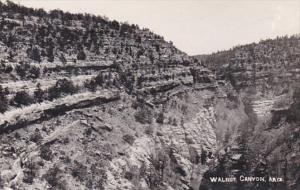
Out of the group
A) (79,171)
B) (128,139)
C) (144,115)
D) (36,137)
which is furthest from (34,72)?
(144,115)

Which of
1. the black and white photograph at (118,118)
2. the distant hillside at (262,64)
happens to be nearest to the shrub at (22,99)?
the black and white photograph at (118,118)

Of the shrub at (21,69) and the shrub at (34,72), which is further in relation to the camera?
the shrub at (34,72)

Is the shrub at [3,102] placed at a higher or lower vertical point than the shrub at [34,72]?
lower

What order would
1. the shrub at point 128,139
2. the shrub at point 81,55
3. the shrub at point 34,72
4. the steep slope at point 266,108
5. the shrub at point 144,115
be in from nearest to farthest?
1. the shrub at point 34,72
2. the shrub at point 128,139
3. the steep slope at point 266,108
4. the shrub at point 81,55
5. the shrub at point 144,115

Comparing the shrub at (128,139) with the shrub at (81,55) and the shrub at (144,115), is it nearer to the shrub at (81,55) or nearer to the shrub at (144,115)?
the shrub at (144,115)

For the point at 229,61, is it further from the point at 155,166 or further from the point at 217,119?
the point at 155,166

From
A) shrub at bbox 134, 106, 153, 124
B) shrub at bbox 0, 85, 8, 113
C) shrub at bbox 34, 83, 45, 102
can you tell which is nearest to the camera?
shrub at bbox 0, 85, 8, 113

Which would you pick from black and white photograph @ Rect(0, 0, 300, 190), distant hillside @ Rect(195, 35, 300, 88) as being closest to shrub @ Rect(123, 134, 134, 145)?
black and white photograph @ Rect(0, 0, 300, 190)

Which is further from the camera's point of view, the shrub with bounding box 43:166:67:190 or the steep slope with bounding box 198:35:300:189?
the steep slope with bounding box 198:35:300:189

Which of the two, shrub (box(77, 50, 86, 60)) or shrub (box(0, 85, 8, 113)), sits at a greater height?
shrub (box(77, 50, 86, 60))

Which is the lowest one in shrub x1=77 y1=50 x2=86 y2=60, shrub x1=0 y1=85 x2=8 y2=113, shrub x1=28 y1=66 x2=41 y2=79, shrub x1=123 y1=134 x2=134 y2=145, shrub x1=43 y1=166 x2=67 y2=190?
shrub x1=43 y1=166 x2=67 y2=190

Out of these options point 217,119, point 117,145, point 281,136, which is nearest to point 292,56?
point 217,119

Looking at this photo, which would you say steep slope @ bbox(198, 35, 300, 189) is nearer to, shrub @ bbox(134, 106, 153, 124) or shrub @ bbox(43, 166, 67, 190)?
shrub @ bbox(134, 106, 153, 124)

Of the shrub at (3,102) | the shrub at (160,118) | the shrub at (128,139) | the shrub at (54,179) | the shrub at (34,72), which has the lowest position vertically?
the shrub at (54,179)
